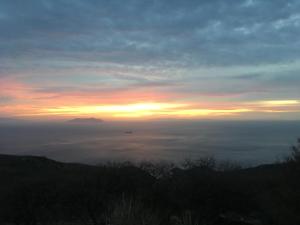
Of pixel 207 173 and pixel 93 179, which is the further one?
pixel 93 179

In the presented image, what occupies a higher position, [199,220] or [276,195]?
[276,195]

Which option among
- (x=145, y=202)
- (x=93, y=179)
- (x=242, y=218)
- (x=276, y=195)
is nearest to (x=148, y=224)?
(x=276, y=195)

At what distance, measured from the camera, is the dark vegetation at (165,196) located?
45.1 ft

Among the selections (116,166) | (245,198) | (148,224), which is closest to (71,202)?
(116,166)

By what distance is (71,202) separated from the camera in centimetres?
1894

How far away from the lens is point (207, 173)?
56.5 feet

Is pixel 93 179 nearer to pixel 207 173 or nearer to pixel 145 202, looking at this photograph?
pixel 145 202

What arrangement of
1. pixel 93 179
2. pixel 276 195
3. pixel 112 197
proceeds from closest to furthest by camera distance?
pixel 276 195, pixel 112 197, pixel 93 179

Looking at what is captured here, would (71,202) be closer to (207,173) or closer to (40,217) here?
(40,217)

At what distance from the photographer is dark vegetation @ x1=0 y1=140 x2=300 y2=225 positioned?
13.8 m

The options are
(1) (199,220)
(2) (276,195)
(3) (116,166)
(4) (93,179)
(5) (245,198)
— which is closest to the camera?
(2) (276,195)

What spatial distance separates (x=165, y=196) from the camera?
16766 mm

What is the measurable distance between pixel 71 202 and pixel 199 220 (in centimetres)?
549

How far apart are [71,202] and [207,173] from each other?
212 inches
